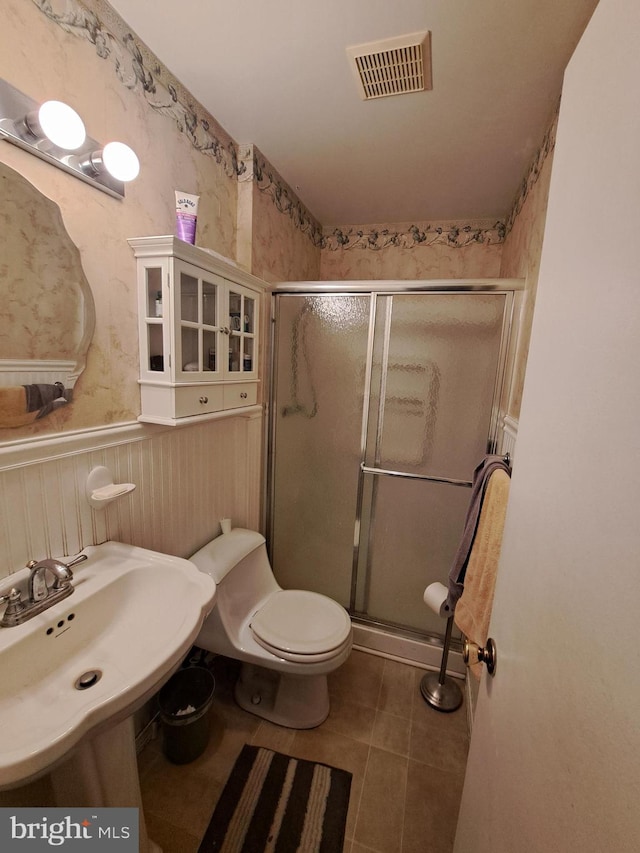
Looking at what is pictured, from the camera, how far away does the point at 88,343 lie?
3.25 ft

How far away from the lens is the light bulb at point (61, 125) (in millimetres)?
802

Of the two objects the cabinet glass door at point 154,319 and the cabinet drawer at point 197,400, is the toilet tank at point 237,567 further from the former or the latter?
the cabinet glass door at point 154,319

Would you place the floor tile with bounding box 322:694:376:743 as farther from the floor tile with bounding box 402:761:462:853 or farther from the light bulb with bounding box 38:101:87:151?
the light bulb with bounding box 38:101:87:151

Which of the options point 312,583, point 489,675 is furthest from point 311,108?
point 312,583

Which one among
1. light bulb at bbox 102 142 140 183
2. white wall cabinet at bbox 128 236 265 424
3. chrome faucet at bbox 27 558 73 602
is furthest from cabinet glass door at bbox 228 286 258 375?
chrome faucet at bbox 27 558 73 602

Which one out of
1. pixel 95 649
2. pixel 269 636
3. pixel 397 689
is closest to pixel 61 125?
pixel 95 649

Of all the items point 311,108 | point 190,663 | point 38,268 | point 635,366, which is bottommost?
point 190,663

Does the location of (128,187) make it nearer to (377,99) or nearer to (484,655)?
(377,99)

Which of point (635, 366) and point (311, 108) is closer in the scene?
point (635, 366)

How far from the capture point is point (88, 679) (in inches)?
32.7

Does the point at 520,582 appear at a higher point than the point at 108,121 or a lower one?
lower

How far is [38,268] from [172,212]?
0.57 meters

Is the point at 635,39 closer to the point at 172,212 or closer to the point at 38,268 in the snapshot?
the point at 38,268

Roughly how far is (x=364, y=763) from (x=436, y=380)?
1.58 m
